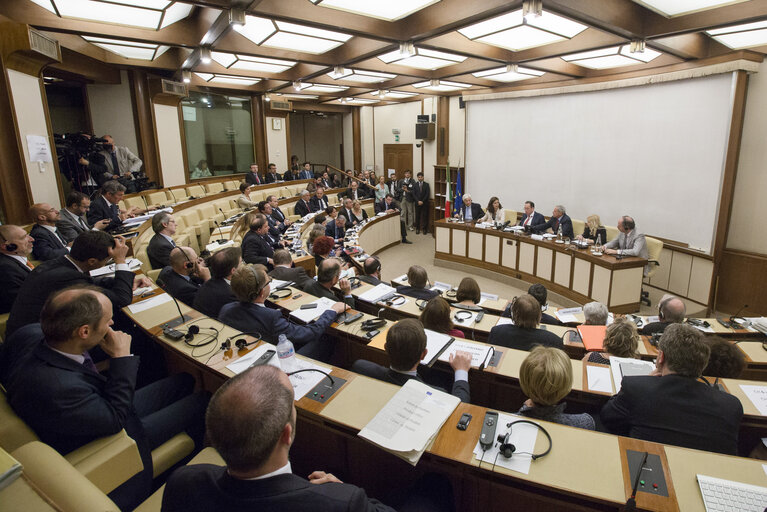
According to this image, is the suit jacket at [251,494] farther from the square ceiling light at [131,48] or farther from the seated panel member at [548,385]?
the square ceiling light at [131,48]

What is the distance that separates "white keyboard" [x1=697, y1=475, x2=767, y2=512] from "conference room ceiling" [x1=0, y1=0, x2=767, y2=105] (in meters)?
3.52

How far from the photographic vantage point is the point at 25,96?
17.3 feet

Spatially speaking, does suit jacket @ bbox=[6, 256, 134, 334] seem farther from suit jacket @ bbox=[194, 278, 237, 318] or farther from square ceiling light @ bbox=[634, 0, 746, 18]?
square ceiling light @ bbox=[634, 0, 746, 18]

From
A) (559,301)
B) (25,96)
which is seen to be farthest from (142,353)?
(559,301)

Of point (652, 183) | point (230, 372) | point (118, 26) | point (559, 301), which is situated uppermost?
point (118, 26)

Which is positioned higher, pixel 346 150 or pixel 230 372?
pixel 346 150

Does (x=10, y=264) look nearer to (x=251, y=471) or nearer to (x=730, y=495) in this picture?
(x=251, y=471)

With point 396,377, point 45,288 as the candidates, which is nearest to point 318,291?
point 396,377

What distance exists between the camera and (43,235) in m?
4.16

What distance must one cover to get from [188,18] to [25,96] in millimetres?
2229

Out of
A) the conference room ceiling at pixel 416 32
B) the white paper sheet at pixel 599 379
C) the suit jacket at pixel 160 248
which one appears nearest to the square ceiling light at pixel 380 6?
the conference room ceiling at pixel 416 32

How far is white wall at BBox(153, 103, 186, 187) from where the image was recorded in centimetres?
952

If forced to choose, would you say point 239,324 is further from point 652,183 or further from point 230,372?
point 652,183

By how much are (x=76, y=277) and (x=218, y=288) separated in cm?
91
